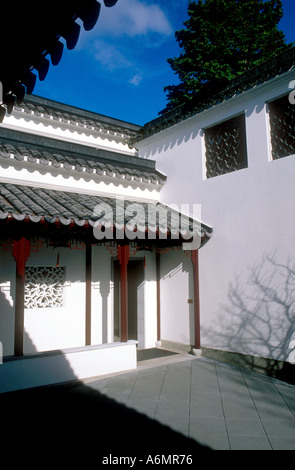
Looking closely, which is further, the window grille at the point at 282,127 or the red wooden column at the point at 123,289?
the red wooden column at the point at 123,289

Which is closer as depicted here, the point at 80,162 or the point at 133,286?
the point at 80,162

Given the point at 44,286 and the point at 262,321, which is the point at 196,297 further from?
the point at 44,286

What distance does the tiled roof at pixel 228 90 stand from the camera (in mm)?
6023

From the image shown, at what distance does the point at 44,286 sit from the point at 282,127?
5.85m

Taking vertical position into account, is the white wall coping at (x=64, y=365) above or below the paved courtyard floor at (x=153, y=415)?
above

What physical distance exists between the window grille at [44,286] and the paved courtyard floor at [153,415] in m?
2.21

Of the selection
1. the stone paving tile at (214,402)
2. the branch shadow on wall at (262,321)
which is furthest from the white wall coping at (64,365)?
the branch shadow on wall at (262,321)

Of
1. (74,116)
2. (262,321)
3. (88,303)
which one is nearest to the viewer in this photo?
(262,321)

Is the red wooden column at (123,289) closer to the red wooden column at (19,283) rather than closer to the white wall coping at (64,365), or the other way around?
the white wall coping at (64,365)

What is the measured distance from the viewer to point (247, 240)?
677 cm

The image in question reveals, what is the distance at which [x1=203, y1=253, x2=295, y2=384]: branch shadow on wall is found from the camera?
594 centimetres

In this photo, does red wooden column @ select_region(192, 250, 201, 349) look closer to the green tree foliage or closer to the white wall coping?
the white wall coping

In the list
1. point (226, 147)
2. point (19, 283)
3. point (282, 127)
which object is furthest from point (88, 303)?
point (282, 127)

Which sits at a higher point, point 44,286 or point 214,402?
point 44,286
